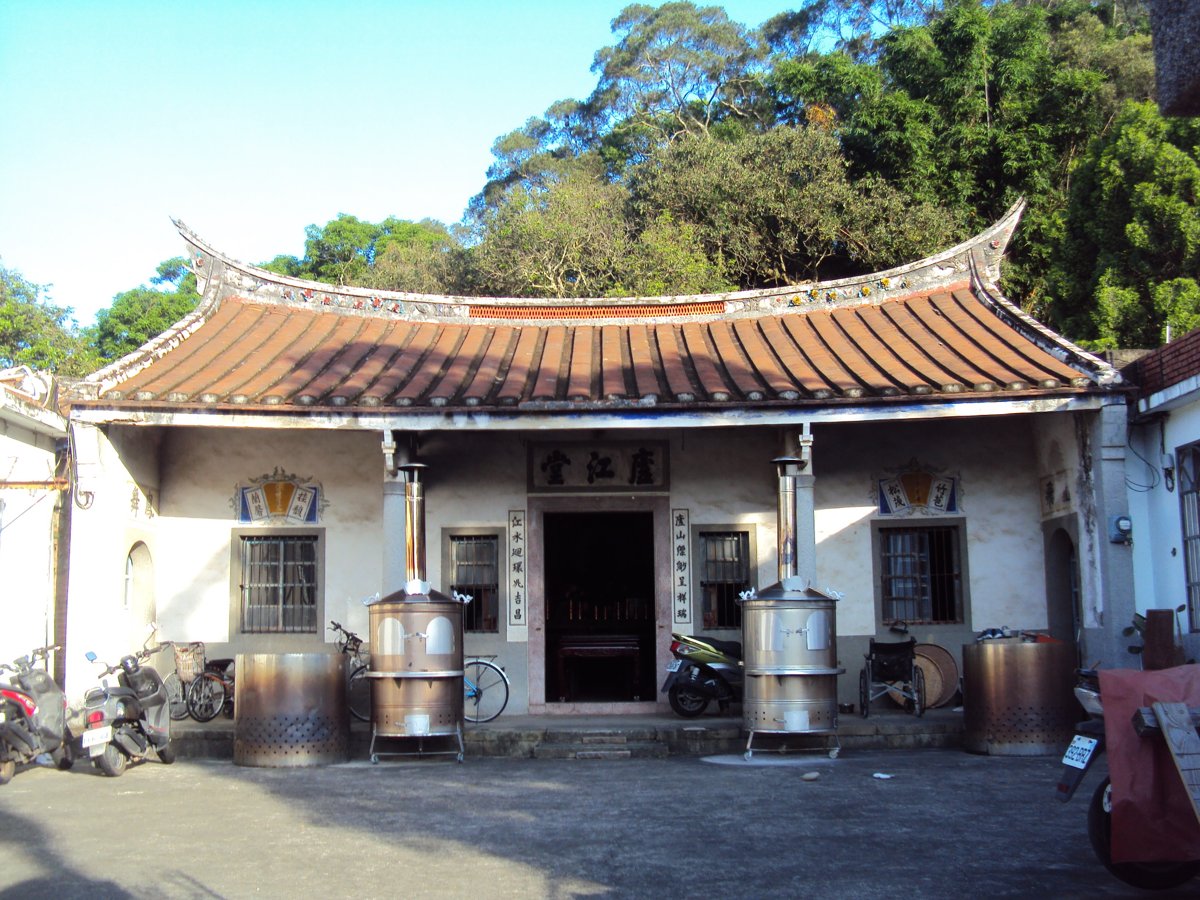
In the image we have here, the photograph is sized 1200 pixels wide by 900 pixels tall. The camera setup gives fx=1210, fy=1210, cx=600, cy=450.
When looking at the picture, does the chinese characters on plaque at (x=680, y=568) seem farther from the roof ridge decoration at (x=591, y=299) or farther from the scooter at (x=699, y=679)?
the roof ridge decoration at (x=591, y=299)

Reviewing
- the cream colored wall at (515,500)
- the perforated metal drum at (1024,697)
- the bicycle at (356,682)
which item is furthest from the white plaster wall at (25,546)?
the perforated metal drum at (1024,697)

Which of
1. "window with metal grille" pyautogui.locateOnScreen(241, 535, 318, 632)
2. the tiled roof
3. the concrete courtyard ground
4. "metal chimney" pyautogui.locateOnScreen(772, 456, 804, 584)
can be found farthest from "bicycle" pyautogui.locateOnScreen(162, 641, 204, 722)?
"metal chimney" pyautogui.locateOnScreen(772, 456, 804, 584)

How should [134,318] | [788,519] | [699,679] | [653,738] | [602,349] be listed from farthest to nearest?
[134,318]
[602,349]
[699,679]
[788,519]
[653,738]

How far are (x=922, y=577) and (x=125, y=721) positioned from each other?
25.5 feet

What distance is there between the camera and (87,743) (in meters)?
9.11

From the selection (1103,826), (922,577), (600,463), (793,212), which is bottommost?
(1103,826)

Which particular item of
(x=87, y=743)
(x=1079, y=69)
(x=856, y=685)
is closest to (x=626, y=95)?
(x=1079, y=69)

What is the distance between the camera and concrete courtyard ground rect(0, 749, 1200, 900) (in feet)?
18.0

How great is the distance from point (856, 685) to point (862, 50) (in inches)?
1155

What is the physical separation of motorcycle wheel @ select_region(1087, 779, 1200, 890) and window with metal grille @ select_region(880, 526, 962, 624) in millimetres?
7108

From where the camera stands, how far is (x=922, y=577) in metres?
12.6

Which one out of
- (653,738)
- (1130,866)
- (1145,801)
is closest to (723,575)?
(653,738)

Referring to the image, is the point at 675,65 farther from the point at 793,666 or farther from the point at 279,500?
the point at 793,666

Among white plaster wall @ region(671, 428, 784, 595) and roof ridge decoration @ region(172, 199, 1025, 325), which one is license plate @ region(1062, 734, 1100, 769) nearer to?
white plaster wall @ region(671, 428, 784, 595)
